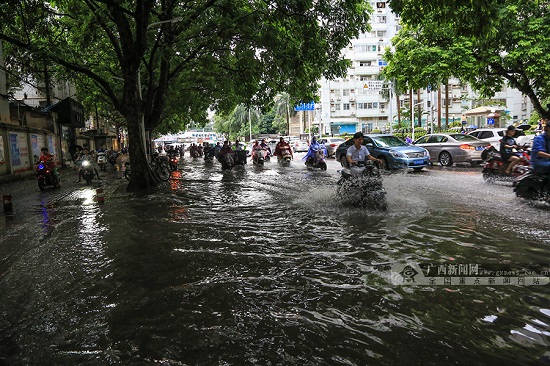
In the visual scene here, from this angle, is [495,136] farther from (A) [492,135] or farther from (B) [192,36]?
(B) [192,36]

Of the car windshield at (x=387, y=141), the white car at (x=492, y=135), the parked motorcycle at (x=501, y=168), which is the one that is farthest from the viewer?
the white car at (x=492, y=135)

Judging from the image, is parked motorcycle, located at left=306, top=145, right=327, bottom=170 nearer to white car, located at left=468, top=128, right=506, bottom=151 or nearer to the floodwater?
white car, located at left=468, top=128, right=506, bottom=151

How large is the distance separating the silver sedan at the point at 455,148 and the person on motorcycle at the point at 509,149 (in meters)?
6.21

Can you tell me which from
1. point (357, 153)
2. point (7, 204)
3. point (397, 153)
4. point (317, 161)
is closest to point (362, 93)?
point (317, 161)

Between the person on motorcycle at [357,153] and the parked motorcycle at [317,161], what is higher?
the person on motorcycle at [357,153]

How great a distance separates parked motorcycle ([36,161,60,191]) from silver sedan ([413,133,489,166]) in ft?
52.0

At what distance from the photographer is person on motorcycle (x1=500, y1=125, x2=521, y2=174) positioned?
1008 centimetres

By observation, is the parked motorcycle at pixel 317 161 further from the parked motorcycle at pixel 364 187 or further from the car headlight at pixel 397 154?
the parked motorcycle at pixel 364 187

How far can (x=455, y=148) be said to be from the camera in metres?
16.6

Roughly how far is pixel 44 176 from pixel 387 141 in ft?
43.5

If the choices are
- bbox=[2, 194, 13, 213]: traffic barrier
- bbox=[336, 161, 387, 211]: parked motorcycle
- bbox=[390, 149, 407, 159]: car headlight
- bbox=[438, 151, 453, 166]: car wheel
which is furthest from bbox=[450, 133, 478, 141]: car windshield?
bbox=[2, 194, 13, 213]: traffic barrier

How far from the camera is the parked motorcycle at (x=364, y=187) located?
7625mm

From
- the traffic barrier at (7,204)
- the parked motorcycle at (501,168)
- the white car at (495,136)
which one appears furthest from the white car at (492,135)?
the traffic barrier at (7,204)

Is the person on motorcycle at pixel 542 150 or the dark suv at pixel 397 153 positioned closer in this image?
the person on motorcycle at pixel 542 150
